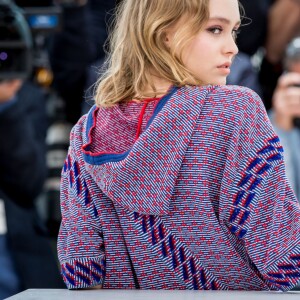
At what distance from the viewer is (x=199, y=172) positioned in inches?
70.7

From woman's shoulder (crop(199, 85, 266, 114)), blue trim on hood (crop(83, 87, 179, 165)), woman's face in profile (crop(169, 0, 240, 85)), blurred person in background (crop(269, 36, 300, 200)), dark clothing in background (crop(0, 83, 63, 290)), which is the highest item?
woman's face in profile (crop(169, 0, 240, 85))

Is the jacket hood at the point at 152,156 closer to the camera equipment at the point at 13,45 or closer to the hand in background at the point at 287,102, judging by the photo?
the camera equipment at the point at 13,45

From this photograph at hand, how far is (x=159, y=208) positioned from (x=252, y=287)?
9.2 inches

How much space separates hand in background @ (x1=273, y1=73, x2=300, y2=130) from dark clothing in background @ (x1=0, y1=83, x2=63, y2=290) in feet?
2.90

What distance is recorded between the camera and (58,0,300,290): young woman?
179cm

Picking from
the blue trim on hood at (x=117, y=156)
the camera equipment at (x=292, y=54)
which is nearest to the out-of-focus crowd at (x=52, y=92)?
the camera equipment at (x=292, y=54)

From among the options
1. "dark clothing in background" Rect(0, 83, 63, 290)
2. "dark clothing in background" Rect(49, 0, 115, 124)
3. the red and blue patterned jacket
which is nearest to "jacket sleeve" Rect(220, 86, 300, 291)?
the red and blue patterned jacket

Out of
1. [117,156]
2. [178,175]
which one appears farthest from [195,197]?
[117,156]

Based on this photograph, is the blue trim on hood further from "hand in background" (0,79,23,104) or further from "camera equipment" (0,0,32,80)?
"hand in background" (0,79,23,104)

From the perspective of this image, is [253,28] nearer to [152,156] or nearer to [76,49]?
[76,49]

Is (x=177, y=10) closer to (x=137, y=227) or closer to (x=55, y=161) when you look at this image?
(x=137, y=227)

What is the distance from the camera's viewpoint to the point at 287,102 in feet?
11.6

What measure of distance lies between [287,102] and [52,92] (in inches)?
56.6

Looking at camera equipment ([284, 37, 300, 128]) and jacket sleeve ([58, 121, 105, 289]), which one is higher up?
jacket sleeve ([58, 121, 105, 289])
